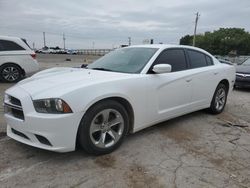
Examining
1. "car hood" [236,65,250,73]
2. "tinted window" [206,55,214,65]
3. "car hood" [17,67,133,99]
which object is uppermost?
"tinted window" [206,55,214,65]

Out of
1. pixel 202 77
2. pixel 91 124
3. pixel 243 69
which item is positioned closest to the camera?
pixel 91 124

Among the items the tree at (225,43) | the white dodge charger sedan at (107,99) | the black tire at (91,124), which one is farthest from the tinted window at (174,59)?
the tree at (225,43)

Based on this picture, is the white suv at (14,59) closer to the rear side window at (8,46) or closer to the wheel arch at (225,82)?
the rear side window at (8,46)

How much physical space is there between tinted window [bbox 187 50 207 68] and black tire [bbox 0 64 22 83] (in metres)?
7.04

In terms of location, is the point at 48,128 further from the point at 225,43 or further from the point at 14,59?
the point at 225,43

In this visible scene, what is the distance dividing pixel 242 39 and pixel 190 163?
257 feet

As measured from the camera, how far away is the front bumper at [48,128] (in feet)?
10.8

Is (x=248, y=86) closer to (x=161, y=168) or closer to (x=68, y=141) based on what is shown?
(x=161, y=168)

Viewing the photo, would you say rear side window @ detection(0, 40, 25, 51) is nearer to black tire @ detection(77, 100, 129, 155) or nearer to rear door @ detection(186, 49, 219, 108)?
rear door @ detection(186, 49, 219, 108)

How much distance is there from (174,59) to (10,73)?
23.5 feet

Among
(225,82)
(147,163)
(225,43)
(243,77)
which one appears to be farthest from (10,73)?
(225,43)

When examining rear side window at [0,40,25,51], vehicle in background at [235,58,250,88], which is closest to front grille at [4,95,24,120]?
rear side window at [0,40,25,51]

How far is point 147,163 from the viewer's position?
142 inches

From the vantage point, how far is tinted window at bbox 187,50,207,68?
5438 mm
